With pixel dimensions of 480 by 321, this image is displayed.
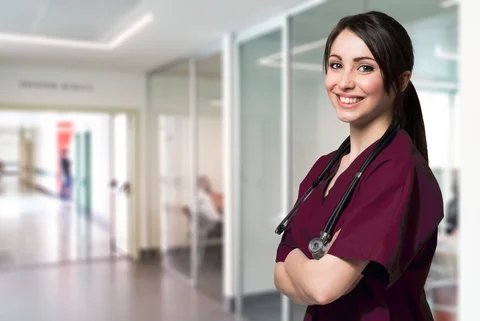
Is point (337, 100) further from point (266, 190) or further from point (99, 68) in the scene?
point (99, 68)

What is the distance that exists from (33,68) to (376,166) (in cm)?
719

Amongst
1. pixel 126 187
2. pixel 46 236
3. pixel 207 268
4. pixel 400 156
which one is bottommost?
pixel 46 236

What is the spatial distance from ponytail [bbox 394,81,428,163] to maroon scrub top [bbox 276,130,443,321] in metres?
0.09

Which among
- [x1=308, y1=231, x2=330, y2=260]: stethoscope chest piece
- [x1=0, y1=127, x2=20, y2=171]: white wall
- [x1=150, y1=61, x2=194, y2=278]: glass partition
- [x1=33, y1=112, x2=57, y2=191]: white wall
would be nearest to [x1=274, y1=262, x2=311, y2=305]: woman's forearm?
[x1=308, y1=231, x2=330, y2=260]: stethoscope chest piece

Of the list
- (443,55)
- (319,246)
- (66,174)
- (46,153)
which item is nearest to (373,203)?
(319,246)

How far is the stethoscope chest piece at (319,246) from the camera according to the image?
1.17 meters

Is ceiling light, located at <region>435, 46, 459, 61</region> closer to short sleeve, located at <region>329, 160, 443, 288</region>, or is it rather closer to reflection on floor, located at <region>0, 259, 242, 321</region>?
reflection on floor, located at <region>0, 259, 242, 321</region>

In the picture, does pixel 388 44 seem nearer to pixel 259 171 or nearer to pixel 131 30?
pixel 259 171

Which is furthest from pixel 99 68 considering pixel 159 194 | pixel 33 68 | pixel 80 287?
pixel 80 287

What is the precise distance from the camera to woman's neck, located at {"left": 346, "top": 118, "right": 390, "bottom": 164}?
124 cm

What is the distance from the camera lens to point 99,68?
769 cm

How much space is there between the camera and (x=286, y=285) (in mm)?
1286

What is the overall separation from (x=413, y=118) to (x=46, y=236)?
407 inches

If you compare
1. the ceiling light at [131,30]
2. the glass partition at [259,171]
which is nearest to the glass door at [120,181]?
the ceiling light at [131,30]
